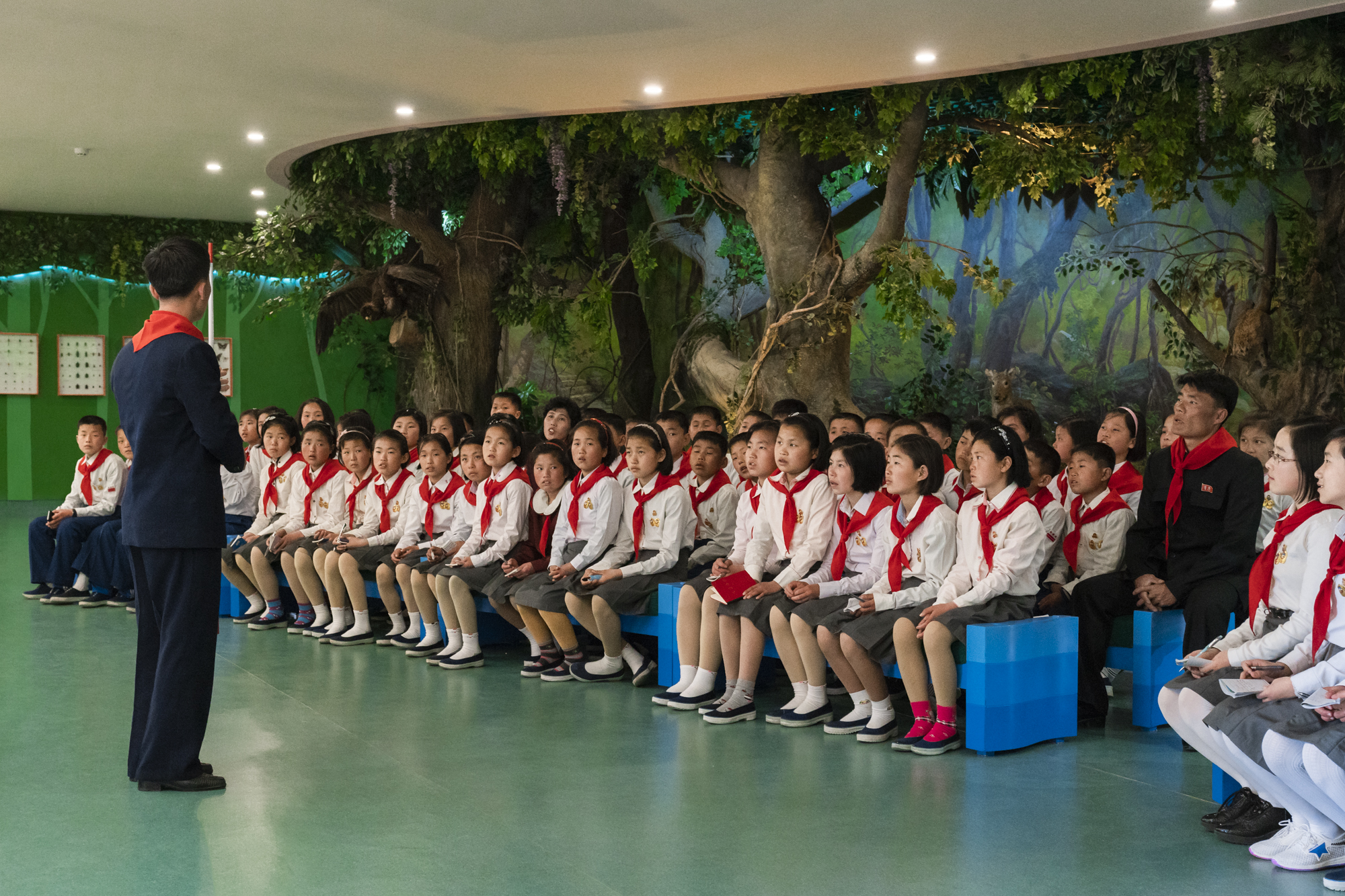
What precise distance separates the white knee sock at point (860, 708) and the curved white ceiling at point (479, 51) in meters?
2.92

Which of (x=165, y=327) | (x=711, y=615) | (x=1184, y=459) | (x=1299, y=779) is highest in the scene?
(x=165, y=327)

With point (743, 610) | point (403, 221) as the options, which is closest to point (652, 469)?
point (743, 610)

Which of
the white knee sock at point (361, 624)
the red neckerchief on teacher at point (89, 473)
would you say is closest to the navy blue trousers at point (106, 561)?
the red neckerchief on teacher at point (89, 473)

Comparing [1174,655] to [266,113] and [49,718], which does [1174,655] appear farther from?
[266,113]

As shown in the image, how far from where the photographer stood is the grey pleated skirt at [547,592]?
5.45 m

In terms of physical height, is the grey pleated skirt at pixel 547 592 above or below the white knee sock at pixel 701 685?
above

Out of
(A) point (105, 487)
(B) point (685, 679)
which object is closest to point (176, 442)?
(B) point (685, 679)

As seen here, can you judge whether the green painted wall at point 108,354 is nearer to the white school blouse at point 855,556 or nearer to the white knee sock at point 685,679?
the white knee sock at point 685,679

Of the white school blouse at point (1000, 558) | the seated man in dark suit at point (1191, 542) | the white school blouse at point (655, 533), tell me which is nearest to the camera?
the white school blouse at point (1000, 558)

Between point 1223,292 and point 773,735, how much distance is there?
6.06 m

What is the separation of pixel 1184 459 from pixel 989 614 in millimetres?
1185

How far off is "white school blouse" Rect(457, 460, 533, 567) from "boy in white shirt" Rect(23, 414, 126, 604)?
312 cm

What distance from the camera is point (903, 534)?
4590 millimetres

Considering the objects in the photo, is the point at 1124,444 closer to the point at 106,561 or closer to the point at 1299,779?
the point at 1299,779
